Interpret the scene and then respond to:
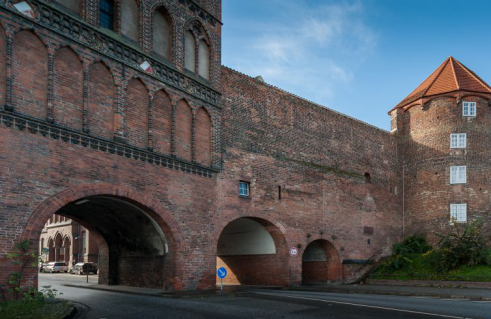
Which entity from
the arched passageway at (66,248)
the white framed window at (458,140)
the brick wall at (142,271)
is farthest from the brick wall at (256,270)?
the arched passageway at (66,248)

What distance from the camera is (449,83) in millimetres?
33625

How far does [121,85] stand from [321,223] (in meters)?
14.6

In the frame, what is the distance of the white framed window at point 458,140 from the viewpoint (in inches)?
1271

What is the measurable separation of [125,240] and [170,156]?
17.7ft

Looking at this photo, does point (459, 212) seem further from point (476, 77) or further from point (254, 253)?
point (254, 253)

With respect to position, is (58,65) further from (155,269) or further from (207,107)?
(155,269)

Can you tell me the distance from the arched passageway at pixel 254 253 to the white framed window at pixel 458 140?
14.8 metres

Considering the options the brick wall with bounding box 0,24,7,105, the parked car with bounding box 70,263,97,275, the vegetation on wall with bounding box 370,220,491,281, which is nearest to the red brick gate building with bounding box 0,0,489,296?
the brick wall with bounding box 0,24,7,105

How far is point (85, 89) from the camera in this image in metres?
16.3

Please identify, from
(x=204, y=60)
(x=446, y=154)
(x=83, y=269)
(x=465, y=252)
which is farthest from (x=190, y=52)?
(x=83, y=269)

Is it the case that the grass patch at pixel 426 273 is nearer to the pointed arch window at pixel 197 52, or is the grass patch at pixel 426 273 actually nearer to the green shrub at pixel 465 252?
the green shrub at pixel 465 252

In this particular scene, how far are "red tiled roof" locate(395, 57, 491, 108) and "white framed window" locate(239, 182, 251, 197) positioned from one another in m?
16.4

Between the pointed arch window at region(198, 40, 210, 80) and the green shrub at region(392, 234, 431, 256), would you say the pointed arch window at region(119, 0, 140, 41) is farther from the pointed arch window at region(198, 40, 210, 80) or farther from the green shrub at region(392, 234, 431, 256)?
the green shrub at region(392, 234, 431, 256)

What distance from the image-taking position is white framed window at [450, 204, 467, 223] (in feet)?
103
